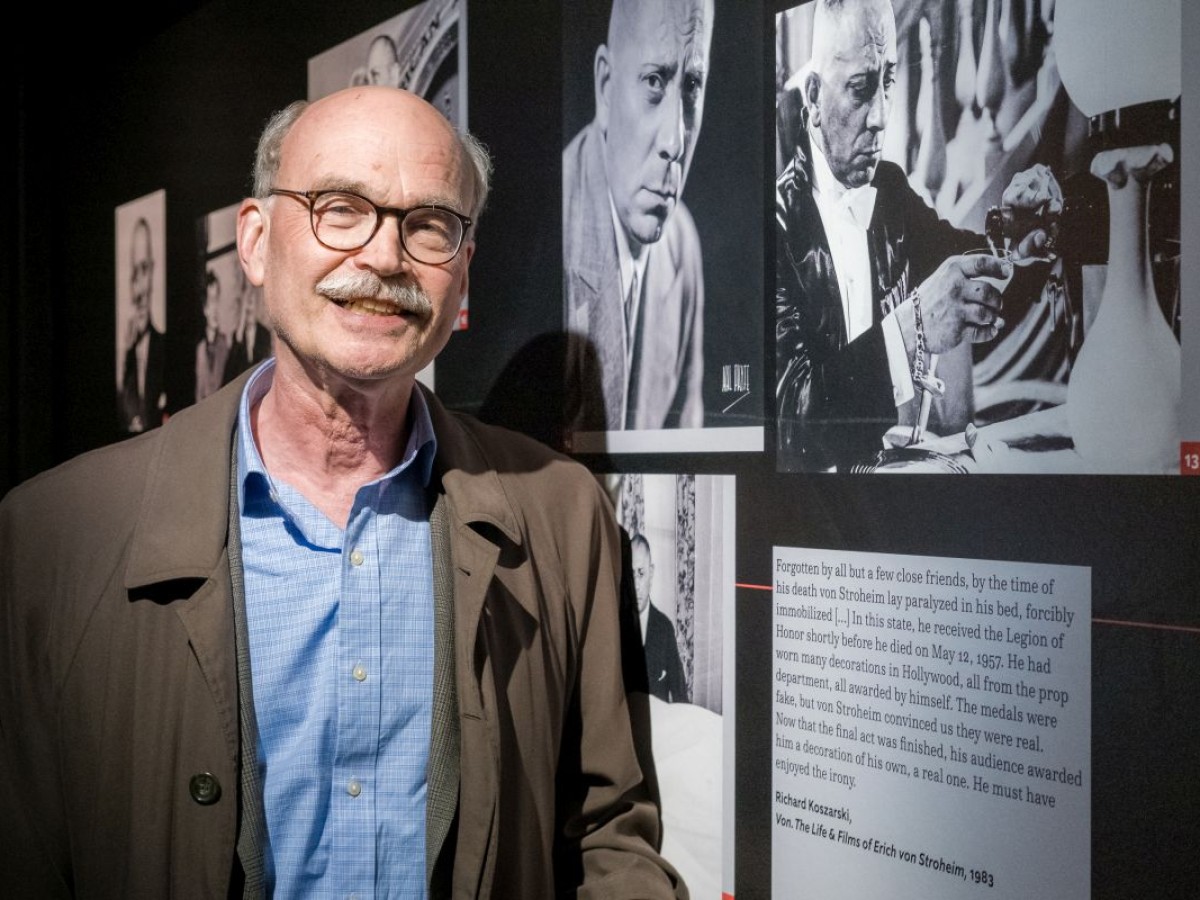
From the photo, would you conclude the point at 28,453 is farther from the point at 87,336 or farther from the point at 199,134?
the point at 199,134

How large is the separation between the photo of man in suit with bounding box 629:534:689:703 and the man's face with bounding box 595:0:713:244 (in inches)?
18.3

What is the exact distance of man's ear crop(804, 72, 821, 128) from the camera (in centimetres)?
122

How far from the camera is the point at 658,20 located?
142 centimetres

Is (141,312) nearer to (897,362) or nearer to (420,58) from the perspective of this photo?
(420,58)

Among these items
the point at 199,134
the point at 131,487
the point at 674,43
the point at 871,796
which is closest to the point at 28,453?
the point at 199,134

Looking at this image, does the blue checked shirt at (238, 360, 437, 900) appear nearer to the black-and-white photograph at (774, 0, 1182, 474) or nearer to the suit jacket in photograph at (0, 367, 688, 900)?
the suit jacket in photograph at (0, 367, 688, 900)

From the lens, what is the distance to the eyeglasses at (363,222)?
1.28 meters

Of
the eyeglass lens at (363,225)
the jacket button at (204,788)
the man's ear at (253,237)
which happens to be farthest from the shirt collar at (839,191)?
the jacket button at (204,788)

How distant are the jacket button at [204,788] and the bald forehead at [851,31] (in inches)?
43.9

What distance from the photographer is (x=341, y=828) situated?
4.01 ft

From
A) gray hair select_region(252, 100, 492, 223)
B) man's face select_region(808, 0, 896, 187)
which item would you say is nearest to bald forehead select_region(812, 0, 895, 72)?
man's face select_region(808, 0, 896, 187)

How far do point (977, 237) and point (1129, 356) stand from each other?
0.21 meters

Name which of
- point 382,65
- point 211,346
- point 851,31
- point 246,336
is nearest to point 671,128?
point 851,31

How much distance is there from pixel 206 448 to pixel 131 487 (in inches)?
4.2
